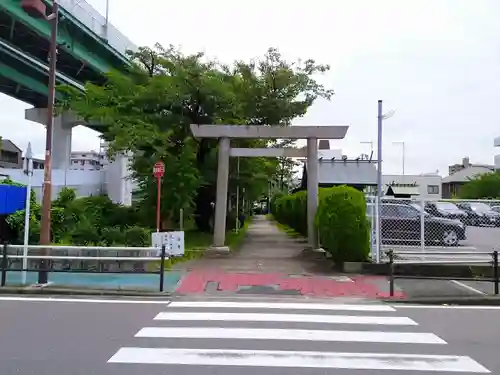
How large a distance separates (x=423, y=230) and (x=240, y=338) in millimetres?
A: 8426

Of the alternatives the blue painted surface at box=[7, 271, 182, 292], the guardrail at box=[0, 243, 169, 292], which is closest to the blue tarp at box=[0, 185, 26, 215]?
the blue painted surface at box=[7, 271, 182, 292]

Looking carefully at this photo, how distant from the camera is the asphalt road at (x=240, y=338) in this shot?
6.18 m

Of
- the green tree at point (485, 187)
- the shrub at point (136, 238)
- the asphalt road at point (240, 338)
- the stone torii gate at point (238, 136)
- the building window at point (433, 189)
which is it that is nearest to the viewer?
the asphalt road at point (240, 338)

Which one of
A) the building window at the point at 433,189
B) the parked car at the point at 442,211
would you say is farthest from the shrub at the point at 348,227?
the building window at the point at 433,189

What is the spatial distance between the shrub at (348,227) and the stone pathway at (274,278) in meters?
0.74

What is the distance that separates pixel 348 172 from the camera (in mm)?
42531

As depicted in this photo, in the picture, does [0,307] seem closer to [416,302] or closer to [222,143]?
[416,302]

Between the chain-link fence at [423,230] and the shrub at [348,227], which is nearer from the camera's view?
the shrub at [348,227]

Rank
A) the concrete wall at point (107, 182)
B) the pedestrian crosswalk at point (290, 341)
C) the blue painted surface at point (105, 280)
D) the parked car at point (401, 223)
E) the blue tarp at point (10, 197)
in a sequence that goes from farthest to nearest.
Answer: the concrete wall at point (107, 182) → the parked car at point (401, 223) → the blue tarp at point (10, 197) → the blue painted surface at point (105, 280) → the pedestrian crosswalk at point (290, 341)

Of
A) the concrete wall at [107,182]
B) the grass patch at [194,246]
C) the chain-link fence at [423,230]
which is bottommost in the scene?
the grass patch at [194,246]

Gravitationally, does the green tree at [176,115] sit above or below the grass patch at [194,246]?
above

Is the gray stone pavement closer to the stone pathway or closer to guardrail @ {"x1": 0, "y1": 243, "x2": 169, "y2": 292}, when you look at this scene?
the stone pathway

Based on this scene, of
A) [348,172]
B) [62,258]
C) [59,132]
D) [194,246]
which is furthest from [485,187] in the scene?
[62,258]

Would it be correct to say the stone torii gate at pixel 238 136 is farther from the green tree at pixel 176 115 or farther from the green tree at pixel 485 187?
the green tree at pixel 485 187
